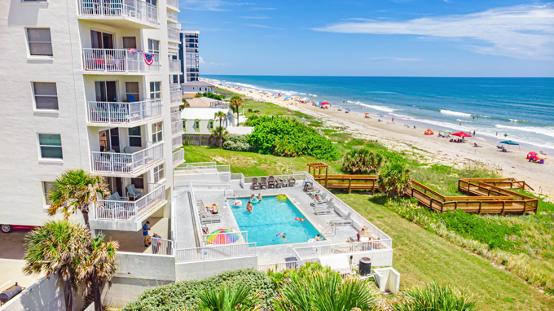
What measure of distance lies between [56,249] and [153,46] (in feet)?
40.7

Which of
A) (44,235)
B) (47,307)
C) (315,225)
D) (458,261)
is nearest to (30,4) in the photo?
(44,235)

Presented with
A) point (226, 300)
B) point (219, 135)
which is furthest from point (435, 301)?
point (219, 135)

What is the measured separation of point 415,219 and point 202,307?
20271mm

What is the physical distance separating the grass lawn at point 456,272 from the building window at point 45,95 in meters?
18.1

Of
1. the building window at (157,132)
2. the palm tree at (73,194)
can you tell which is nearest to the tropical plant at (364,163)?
the building window at (157,132)

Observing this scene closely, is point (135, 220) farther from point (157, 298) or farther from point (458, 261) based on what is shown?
point (458, 261)

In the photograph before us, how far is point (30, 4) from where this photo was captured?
15383mm

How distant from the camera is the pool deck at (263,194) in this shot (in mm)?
19516

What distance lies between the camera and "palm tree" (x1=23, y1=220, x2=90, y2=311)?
1246 cm

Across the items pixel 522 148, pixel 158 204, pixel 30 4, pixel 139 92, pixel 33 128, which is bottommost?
pixel 522 148

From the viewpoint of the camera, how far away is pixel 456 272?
1914cm

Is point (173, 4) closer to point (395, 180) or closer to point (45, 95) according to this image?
point (45, 95)

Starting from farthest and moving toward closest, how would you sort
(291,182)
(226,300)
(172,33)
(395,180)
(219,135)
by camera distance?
(219,135)
(291,182)
(395,180)
(172,33)
(226,300)

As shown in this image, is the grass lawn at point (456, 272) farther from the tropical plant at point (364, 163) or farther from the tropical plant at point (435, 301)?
the tropical plant at point (364, 163)
